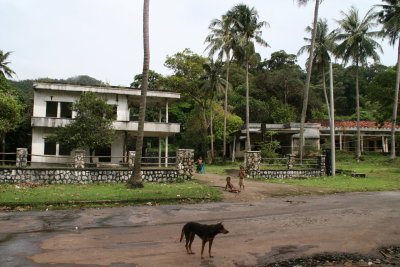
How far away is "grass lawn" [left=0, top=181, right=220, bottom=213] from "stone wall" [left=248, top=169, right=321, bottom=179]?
6.29m

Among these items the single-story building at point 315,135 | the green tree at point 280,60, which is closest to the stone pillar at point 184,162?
the single-story building at point 315,135

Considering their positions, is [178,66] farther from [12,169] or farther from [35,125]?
[12,169]

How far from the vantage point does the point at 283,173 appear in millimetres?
22547

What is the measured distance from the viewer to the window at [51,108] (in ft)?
92.4

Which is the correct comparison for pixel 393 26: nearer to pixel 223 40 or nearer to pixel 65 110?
pixel 223 40

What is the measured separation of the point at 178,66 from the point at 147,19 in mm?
26229

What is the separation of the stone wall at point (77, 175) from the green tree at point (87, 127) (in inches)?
152

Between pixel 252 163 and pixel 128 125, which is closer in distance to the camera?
pixel 252 163

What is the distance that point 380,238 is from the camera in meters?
8.06

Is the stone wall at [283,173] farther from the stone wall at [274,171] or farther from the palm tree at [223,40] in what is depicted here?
the palm tree at [223,40]

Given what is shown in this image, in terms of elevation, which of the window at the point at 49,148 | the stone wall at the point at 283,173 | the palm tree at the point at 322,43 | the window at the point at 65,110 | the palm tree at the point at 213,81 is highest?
the palm tree at the point at 322,43

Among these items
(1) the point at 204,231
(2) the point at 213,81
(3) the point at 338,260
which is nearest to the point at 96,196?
(1) the point at 204,231

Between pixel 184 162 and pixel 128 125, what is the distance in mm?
10109

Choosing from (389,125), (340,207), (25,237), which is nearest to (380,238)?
(340,207)
